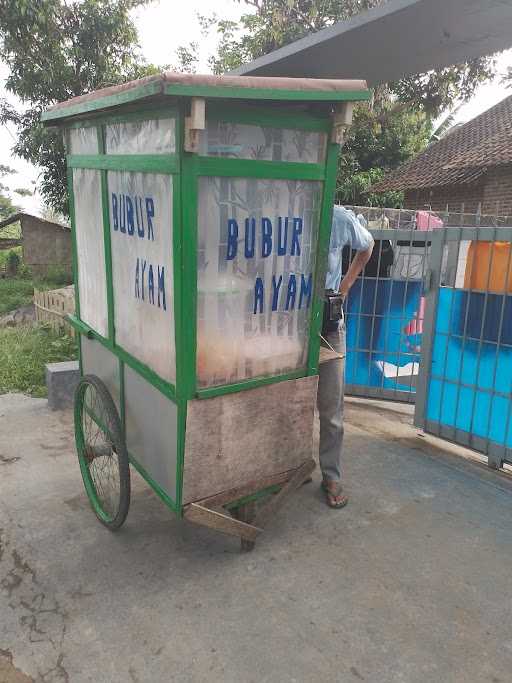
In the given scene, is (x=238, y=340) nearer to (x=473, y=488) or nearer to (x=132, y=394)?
(x=132, y=394)

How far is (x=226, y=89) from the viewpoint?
1.96 m

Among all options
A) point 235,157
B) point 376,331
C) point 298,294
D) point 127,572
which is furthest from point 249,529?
point 376,331

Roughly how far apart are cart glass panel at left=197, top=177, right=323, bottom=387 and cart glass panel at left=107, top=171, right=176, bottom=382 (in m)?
0.16

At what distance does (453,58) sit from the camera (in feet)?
10.9

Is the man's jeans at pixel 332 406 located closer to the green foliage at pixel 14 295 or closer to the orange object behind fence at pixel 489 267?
the orange object behind fence at pixel 489 267

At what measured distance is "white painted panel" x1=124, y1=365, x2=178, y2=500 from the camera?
248 centimetres

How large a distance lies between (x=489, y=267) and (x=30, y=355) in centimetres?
517

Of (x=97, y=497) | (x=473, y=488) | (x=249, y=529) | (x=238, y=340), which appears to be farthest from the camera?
(x=473, y=488)

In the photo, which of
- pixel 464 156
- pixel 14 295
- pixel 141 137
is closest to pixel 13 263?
pixel 14 295

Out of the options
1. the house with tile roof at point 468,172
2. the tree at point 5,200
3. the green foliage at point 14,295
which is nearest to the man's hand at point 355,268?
the house with tile roof at point 468,172

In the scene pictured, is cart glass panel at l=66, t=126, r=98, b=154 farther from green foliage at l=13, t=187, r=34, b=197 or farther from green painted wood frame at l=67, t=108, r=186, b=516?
green foliage at l=13, t=187, r=34, b=197

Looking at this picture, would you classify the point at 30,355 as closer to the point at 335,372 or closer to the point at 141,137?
the point at 335,372

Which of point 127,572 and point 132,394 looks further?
point 132,394

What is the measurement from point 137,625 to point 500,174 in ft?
43.5
